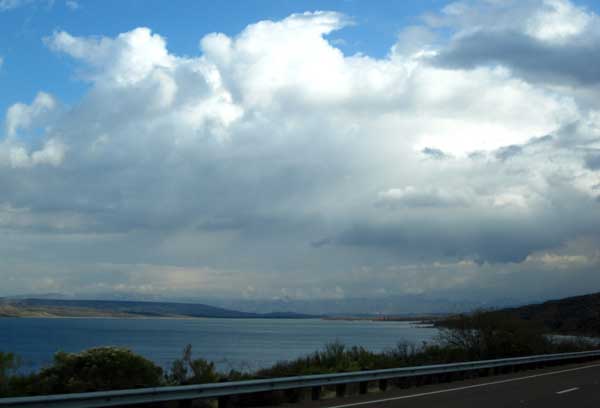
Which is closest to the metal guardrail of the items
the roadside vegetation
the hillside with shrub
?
the roadside vegetation

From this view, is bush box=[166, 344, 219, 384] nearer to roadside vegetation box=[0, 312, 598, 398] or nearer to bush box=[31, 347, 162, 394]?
roadside vegetation box=[0, 312, 598, 398]

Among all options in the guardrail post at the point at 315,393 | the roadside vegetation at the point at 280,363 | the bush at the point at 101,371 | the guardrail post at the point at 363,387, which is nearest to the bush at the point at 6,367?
the roadside vegetation at the point at 280,363

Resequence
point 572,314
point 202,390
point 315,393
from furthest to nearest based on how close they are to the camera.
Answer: point 572,314 → point 315,393 → point 202,390

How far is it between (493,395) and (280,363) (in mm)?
8378

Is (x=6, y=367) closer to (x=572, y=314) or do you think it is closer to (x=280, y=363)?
(x=280, y=363)

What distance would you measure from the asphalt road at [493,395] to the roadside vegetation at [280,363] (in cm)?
229

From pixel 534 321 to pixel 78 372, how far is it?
26573 mm

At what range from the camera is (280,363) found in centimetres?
2450

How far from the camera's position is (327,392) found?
2097cm

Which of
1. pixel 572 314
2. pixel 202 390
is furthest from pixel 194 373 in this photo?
pixel 572 314

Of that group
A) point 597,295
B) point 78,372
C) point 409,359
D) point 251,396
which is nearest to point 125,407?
point 251,396

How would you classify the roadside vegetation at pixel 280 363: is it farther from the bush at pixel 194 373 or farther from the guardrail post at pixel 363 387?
the guardrail post at pixel 363 387

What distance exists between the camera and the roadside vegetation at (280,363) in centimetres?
1791

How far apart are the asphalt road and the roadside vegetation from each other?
2.29 m
